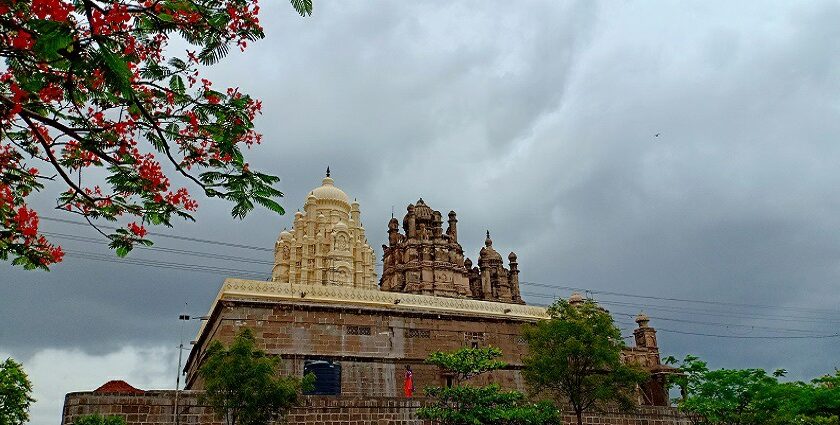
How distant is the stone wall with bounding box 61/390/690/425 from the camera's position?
1599cm

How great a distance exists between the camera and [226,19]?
6.07 meters

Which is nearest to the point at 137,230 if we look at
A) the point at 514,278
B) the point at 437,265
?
the point at 437,265

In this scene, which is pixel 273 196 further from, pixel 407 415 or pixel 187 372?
pixel 187 372

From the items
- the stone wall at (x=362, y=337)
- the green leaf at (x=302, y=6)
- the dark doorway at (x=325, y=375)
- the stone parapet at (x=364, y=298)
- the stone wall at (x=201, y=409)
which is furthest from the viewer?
the stone parapet at (x=364, y=298)

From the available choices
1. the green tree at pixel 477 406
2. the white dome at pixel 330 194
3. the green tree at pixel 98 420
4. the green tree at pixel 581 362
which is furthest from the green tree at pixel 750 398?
the white dome at pixel 330 194

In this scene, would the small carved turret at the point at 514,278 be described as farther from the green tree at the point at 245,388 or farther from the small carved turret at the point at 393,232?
the green tree at the point at 245,388

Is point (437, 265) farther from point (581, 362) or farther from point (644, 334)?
point (581, 362)

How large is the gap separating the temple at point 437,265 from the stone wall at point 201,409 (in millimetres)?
23079

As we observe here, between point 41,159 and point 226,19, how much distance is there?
2.75 metres

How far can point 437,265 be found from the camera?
43906 millimetres

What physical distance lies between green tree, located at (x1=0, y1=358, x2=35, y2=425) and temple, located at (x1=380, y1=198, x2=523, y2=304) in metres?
25.0

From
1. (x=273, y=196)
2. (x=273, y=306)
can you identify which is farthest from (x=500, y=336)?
(x=273, y=196)

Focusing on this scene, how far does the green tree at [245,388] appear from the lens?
14.9 metres

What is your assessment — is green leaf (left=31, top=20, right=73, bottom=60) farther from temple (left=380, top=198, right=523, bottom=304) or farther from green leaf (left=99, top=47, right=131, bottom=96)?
temple (left=380, top=198, right=523, bottom=304)
